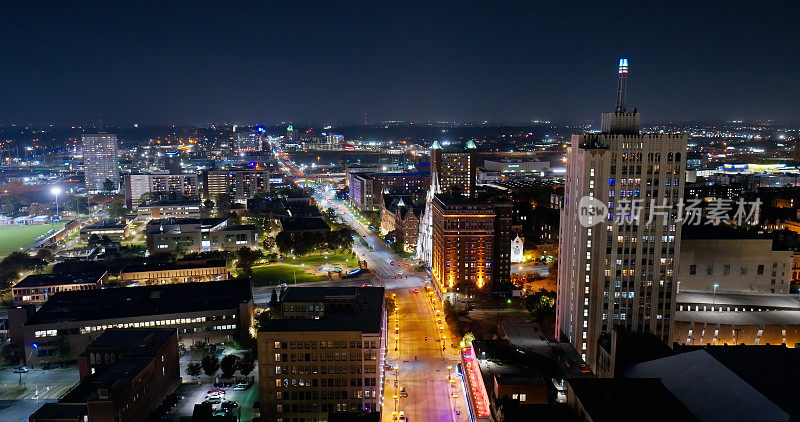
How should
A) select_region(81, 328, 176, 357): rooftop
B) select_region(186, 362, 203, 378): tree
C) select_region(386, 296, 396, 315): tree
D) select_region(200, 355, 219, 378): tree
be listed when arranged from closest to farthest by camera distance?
select_region(81, 328, 176, 357): rooftop
select_region(200, 355, 219, 378): tree
select_region(186, 362, 203, 378): tree
select_region(386, 296, 396, 315): tree

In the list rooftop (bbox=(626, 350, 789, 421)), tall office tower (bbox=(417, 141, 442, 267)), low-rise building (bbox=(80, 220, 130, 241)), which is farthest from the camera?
low-rise building (bbox=(80, 220, 130, 241))

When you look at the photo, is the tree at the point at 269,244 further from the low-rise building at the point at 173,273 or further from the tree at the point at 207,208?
the tree at the point at 207,208

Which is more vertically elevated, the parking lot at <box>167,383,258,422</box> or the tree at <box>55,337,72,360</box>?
the tree at <box>55,337,72,360</box>

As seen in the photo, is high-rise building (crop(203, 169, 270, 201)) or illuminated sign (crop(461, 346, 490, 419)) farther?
high-rise building (crop(203, 169, 270, 201))

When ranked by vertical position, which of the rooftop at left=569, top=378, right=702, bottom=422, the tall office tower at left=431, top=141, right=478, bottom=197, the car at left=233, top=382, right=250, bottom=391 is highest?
the tall office tower at left=431, top=141, right=478, bottom=197

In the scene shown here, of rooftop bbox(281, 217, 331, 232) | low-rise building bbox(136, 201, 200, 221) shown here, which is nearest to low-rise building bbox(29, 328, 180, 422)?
rooftop bbox(281, 217, 331, 232)

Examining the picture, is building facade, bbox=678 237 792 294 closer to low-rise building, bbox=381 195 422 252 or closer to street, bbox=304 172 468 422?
street, bbox=304 172 468 422
